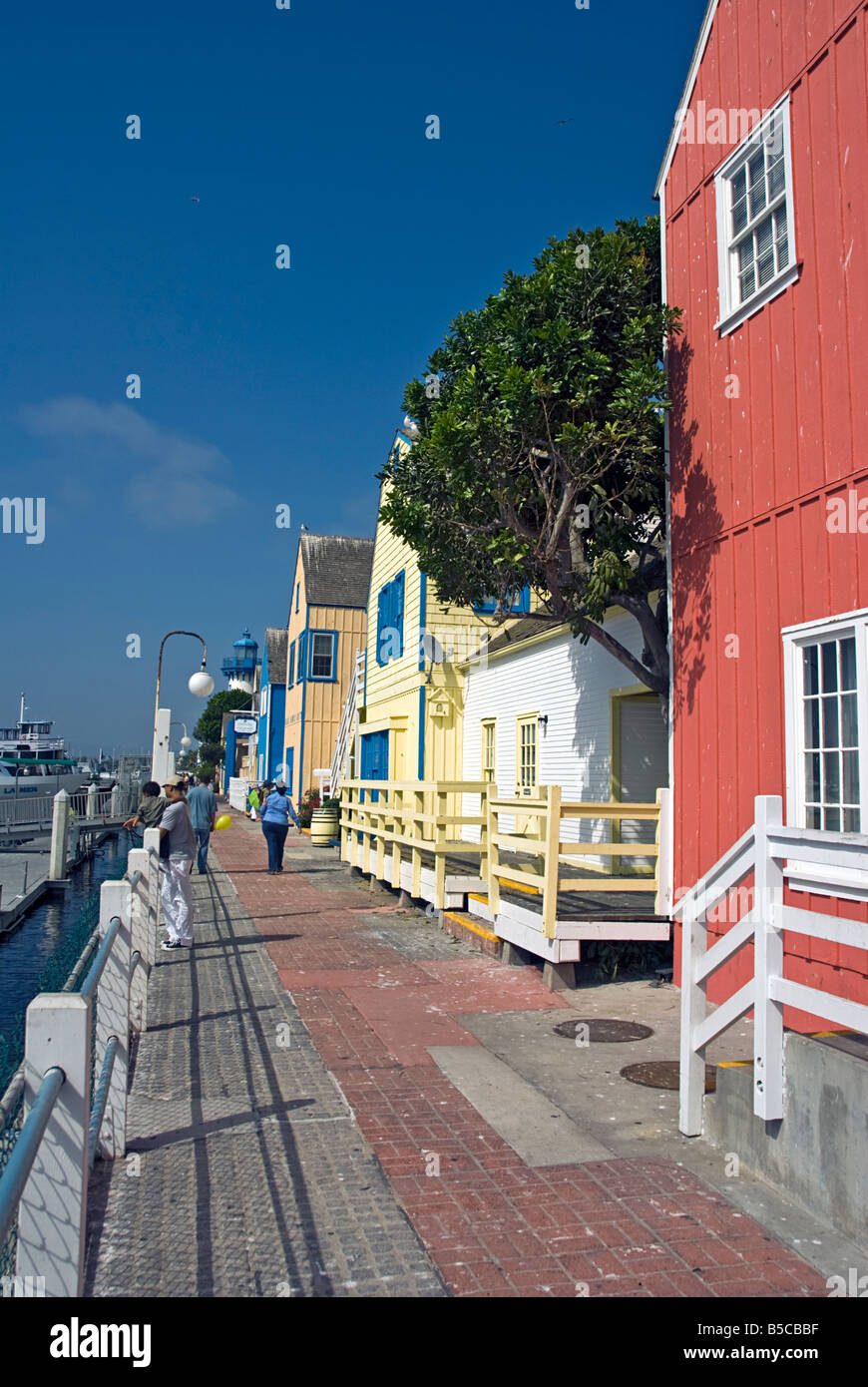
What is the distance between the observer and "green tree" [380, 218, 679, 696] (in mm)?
Result: 8297

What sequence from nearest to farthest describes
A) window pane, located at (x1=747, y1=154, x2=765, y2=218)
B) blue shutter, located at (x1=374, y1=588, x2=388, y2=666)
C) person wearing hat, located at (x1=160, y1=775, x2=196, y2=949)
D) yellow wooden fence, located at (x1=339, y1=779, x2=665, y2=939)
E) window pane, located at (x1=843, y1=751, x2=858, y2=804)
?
window pane, located at (x1=843, y1=751, x2=858, y2=804) < window pane, located at (x1=747, y1=154, x2=765, y2=218) < yellow wooden fence, located at (x1=339, y1=779, x2=665, y2=939) < person wearing hat, located at (x1=160, y1=775, x2=196, y2=949) < blue shutter, located at (x1=374, y1=588, x2=388, y2=666)

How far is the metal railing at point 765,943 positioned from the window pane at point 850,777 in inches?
55.3

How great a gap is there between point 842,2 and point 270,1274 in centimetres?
797

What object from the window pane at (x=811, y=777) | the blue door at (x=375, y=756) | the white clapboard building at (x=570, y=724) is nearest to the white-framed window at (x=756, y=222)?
→ the window pane at (x=811, y=777)

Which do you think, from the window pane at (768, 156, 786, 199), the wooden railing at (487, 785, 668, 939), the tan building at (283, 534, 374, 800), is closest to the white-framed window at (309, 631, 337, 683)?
the tan building at (283, 534, 374, 800)

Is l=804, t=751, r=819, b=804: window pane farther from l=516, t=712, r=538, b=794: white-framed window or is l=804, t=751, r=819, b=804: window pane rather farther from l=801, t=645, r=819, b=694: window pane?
l=516, t=712, r=538, b=794: white-framed window

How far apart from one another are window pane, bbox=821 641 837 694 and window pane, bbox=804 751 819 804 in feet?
1.48

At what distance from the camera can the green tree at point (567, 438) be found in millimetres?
8297

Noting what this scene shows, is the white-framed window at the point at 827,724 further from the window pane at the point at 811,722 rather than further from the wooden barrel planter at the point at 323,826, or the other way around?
the wooden barrel planter at the point at 323,826

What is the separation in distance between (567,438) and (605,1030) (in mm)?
4693

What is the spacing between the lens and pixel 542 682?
13.2m

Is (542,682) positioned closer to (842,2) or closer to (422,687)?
(422,687)
